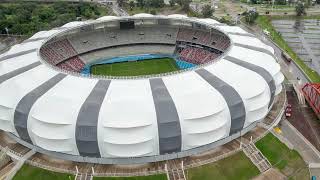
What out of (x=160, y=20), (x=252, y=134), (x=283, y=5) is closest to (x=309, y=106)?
(x=252, y=134)

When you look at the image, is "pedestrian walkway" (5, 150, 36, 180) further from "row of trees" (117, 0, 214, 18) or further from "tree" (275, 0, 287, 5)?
"tree" (275, 0, 287, 5)

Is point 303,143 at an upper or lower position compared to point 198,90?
lower

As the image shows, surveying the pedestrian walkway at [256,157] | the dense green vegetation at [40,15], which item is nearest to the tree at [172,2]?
the dense green vegetation at [40,15]

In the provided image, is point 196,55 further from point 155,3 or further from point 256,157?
point 155,3

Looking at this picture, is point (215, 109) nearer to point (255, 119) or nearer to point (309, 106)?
point (255, 119)

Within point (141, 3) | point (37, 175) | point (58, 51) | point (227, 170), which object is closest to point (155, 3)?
point (141, 3)

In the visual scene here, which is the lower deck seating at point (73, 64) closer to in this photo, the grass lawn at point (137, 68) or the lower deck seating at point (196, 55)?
the grass lawn at point (137, 68)
